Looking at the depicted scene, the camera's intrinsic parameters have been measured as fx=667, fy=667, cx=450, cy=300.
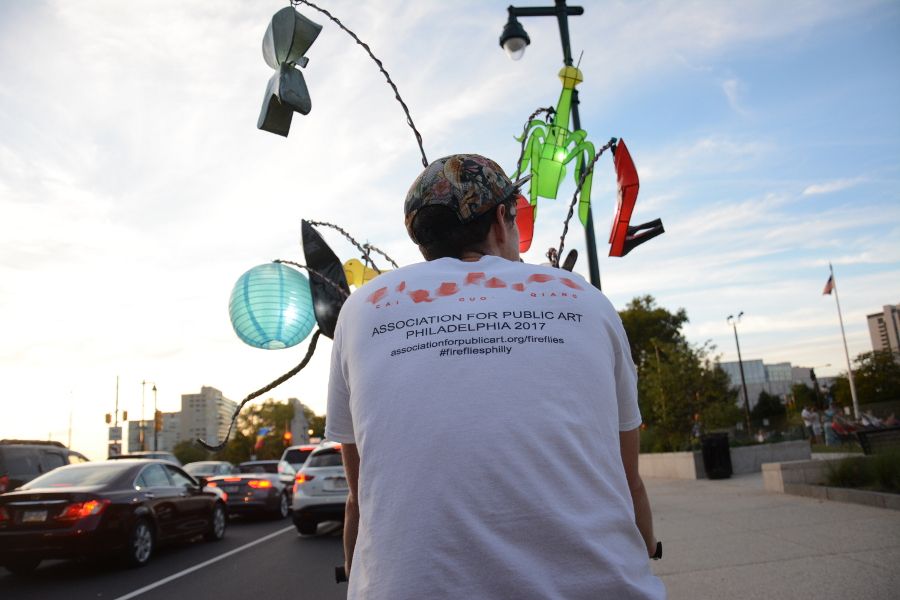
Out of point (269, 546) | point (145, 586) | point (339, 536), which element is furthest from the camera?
point (339, 536)

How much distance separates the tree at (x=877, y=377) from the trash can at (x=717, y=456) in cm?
3909

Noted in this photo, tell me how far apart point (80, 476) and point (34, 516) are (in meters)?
1.26

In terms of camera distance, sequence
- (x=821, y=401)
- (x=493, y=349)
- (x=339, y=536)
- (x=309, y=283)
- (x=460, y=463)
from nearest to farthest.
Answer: (x=460, y=463) → (x=493, y=349) → (x=309, y=283) → (x=339, y=536) → (x=821, y=401)

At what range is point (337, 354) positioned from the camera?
1778 mm

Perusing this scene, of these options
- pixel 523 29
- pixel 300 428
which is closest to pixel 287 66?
pixel 523 29

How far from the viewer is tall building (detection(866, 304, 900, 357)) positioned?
108 m

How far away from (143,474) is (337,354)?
33.3 feet

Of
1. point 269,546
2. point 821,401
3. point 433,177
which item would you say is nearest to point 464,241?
point 433,177

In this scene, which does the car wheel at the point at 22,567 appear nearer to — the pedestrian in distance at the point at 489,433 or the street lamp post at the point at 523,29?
the street lamp post at the point at 523,29

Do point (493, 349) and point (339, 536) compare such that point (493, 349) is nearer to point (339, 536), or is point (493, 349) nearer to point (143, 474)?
point (143, 474)

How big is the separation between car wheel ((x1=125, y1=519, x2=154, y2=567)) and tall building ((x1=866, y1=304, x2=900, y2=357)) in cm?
11761

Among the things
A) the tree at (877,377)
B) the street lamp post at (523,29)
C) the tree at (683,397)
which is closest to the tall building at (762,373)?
the tree at (877,377)

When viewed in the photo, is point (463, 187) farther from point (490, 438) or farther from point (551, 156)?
point (551, 156)

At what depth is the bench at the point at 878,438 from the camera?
12.5 m
